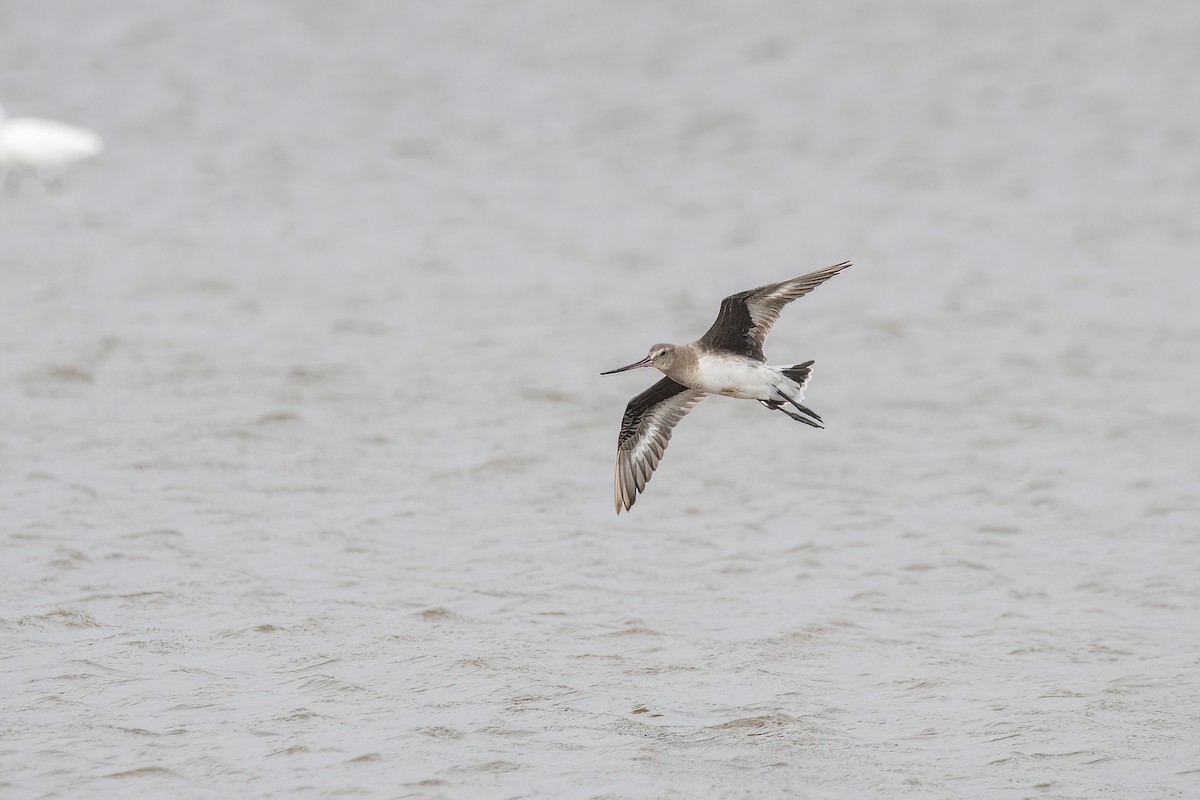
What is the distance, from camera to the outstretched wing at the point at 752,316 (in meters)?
7.24

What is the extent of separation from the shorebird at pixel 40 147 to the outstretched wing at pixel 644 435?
26.4 ft

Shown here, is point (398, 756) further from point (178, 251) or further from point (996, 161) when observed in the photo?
point (996, 161)

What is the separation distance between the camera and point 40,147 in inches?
566

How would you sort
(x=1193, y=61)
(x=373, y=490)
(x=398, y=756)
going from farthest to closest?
(x=1193, y=61) < (x=373, y=490) < (x=398, y=756)

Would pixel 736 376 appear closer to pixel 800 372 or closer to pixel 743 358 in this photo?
pixel 743 358

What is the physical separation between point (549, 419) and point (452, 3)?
9778 millimetres

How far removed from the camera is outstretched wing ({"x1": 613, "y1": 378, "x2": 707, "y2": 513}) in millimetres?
Result: 8094

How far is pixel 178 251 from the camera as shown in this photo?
13.6 meters

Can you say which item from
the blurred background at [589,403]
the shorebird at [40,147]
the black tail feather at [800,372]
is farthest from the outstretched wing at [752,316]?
the shorebird at [40,147]

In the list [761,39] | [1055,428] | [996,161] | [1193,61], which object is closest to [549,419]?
[1055,428]

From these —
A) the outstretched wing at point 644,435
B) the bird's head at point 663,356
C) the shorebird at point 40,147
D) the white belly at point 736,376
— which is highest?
the shorebird at point 40,147

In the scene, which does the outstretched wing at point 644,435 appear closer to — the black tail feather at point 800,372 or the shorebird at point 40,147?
the black tail feather at point 800,372

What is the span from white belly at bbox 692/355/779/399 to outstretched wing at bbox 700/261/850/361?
3.8 inches

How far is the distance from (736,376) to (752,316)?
27 centimetres
